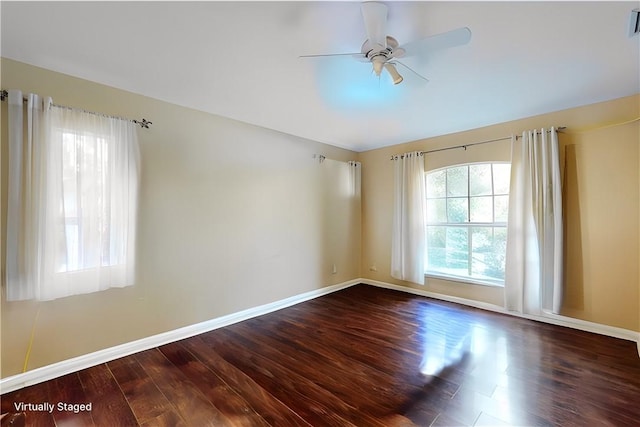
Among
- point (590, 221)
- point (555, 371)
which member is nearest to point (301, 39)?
point (555, 371)

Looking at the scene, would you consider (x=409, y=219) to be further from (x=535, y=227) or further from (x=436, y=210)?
(x=535, y=227)

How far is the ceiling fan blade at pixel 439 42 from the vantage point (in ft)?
5.28

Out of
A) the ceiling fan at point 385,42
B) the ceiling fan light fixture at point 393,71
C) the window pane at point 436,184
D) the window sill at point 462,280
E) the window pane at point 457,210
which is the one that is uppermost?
the ceiling fan at point 385,42

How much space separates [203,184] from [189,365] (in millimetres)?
1797

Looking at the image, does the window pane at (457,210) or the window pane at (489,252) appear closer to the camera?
the window pane at (489,252)

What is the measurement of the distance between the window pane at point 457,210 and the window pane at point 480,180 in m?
0.18

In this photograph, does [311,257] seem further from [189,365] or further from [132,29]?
[132,29]

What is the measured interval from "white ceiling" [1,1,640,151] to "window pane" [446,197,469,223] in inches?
51.9

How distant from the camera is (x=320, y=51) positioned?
203 cm

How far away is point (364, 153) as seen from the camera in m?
5.01

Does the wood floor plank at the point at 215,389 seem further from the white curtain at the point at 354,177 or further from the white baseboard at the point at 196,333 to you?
the white curtain at the point at 354,177

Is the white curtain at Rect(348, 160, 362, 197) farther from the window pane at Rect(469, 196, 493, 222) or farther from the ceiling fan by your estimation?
the ceiling fan

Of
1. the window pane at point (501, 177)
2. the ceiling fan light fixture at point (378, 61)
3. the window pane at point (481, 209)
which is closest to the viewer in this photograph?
the ceiling fan light fixture at point (378, 61)

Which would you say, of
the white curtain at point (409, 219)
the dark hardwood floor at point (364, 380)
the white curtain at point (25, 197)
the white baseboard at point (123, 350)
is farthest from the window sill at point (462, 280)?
the white curtain at point (25, 197)
